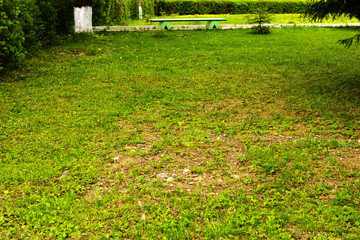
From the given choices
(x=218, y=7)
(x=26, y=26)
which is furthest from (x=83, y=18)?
(x=218, y=7)

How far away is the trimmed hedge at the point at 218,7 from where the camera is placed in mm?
24500

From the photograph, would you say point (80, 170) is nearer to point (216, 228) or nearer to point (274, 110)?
point (216, 228)

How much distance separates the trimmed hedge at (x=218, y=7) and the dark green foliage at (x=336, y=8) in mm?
17961

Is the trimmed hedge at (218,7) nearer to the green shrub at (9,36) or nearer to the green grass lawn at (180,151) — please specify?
the green grass lawn at (180,151)

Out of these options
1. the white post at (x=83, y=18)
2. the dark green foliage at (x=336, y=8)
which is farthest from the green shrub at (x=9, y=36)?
the dark green foliage at (x=336, y=8)

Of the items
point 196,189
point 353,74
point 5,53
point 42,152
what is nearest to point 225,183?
point 196,189

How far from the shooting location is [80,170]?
4094mm

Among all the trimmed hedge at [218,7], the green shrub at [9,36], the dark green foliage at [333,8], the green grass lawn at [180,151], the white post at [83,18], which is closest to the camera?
the green grass lawn at [180,151]

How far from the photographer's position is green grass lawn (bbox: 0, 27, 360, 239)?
3195 millimetres

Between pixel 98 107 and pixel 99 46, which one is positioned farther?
pixel 99 46

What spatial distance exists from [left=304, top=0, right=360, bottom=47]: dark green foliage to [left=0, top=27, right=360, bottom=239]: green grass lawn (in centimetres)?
138

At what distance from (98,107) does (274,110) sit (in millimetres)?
3035

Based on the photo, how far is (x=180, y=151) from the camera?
459 centimetres

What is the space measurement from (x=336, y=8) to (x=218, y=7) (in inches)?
791
